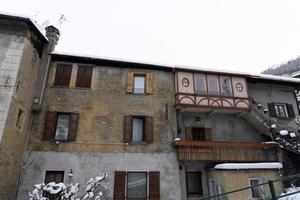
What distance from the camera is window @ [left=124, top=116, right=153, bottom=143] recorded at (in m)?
14.4

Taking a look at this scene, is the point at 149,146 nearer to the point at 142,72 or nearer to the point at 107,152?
the point at 107,152

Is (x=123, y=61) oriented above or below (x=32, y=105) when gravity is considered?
above

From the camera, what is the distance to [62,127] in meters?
14.1

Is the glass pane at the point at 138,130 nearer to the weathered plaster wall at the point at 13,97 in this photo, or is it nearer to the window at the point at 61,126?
the window at the point at 61,126

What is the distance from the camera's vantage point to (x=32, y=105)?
13.8 metres

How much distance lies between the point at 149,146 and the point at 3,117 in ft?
25.5

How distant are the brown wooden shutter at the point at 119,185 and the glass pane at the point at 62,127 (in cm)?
380

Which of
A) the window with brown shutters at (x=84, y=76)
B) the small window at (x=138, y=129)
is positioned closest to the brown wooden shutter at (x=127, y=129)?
the small window at (x=138, y=129)

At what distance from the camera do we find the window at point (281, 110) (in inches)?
704

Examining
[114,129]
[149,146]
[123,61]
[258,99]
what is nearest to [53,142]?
[114,129]

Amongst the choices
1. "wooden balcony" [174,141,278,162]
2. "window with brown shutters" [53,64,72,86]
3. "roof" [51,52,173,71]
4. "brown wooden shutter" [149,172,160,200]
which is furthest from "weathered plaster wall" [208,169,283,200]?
"window with brown shutters" [53,64,72,86]

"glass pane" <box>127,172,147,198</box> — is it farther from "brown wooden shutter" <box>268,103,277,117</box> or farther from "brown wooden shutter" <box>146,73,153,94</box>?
"brown wooden shutter" <box>268,103,277,117</box>

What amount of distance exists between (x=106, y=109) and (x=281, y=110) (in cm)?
1335

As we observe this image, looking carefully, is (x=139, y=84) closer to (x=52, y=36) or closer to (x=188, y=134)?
(x=188, y=134)
